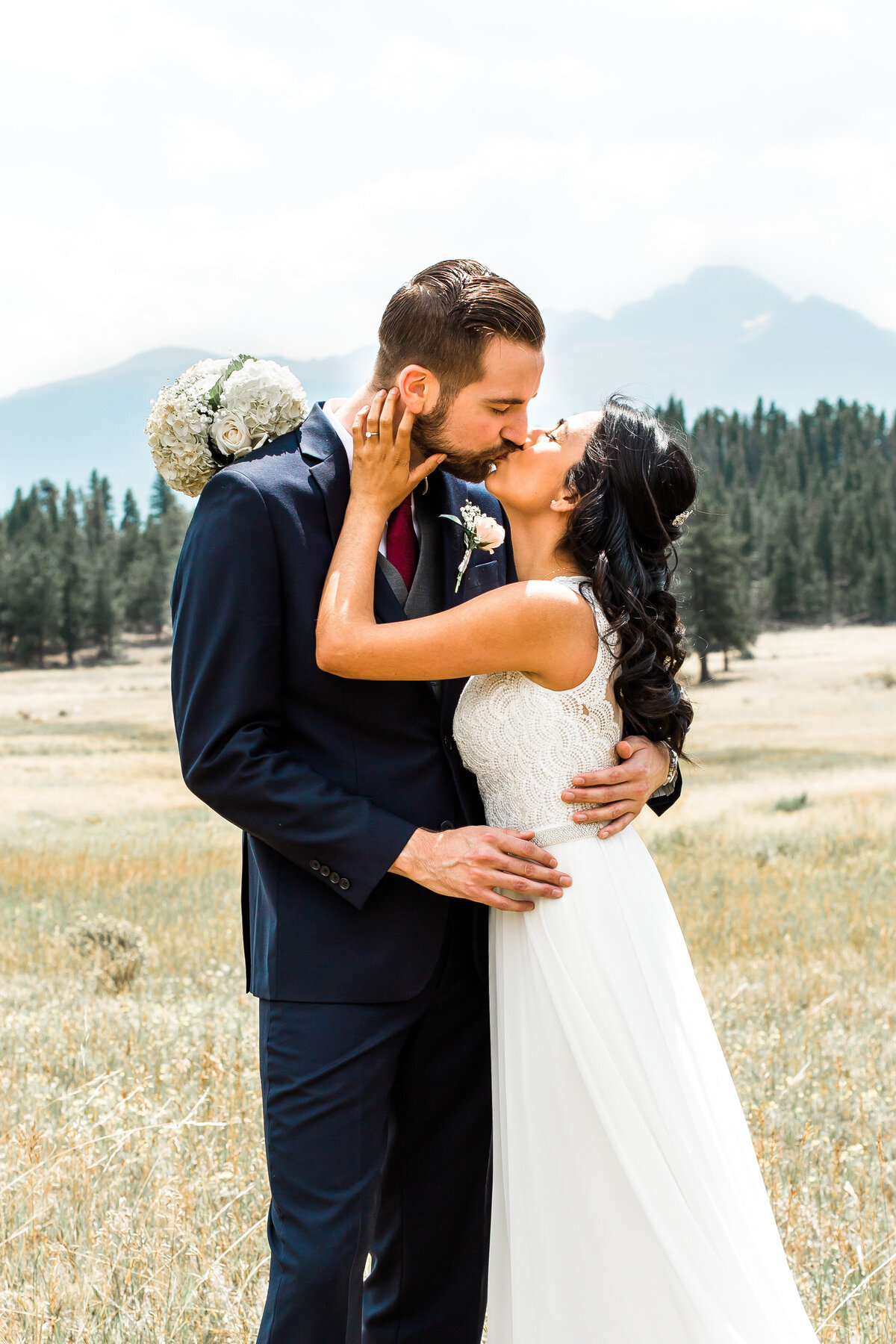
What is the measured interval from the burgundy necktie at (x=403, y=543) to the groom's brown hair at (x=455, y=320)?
35 centimetres

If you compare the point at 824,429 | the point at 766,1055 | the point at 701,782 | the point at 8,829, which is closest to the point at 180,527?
the point at 701,782

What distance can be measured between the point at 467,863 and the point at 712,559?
162ft

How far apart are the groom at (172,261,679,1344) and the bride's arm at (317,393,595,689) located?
0.10 metres

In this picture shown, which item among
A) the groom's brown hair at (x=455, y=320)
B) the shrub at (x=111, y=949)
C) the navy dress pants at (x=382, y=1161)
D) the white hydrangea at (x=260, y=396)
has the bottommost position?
the shrub at (x=111, y=949)

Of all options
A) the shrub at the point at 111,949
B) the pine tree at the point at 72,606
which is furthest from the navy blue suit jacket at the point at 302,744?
the pine tree at the point at 72,606

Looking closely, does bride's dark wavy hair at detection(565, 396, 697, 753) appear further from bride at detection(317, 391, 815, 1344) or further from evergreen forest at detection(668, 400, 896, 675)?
evergreen forest at detection(668, 400, 896, 675)

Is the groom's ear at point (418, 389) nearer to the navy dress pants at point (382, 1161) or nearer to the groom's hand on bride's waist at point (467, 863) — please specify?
the groom's hand on bride's waist at point (467, 863)

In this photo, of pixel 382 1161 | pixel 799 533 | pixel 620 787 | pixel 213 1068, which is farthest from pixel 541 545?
pixel 799 533

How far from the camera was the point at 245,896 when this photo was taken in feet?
10.3

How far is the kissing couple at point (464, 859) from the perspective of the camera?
263 cm

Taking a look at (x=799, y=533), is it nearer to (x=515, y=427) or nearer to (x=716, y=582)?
(x=716, y=582)

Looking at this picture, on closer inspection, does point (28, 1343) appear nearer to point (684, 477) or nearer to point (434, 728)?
point (434, 728)

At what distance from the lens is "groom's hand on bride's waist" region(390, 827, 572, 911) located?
8.75 ft

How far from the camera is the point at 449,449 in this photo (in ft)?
9.68
